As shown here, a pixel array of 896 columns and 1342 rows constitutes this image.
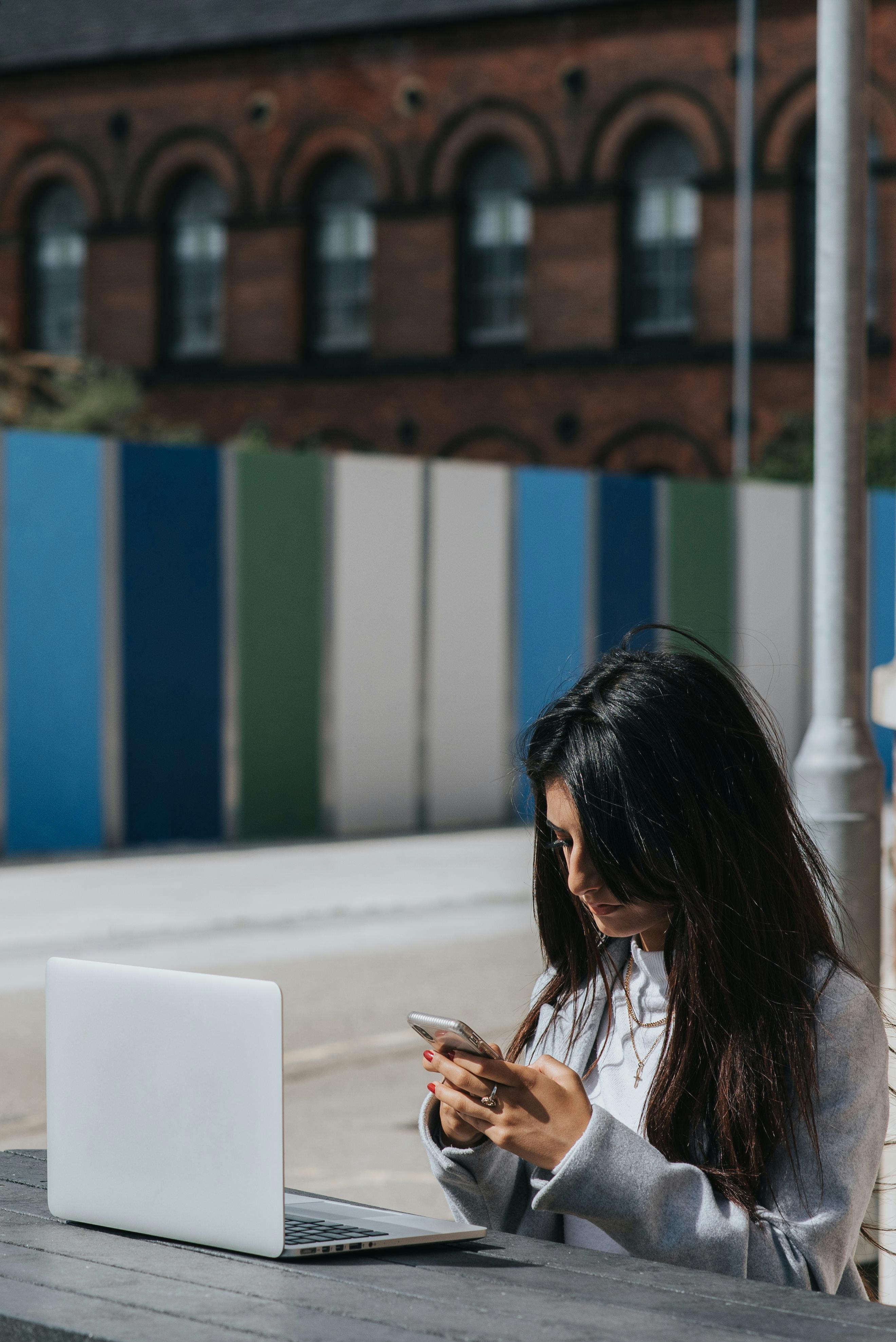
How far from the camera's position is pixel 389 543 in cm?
1594

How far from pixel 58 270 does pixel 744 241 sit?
11.3 m

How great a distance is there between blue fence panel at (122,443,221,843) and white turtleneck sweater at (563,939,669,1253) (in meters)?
11.7

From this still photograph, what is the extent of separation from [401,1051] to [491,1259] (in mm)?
5660

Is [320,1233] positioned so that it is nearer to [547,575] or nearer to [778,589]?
[547,575]

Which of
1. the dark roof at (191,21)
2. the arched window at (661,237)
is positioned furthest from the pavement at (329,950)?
the dark roof at (191,21)

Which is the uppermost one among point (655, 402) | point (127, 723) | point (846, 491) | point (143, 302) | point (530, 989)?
point (143, 302)

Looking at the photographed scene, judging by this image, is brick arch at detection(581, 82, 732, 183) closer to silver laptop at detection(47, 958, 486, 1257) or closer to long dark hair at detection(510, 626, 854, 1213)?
long dark hair at detection(510, 626, 854, 1213)

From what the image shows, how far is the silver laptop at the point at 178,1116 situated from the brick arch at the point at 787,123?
26.4m

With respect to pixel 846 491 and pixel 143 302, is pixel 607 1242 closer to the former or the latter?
pixel 846 491

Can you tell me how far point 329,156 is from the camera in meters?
30.4

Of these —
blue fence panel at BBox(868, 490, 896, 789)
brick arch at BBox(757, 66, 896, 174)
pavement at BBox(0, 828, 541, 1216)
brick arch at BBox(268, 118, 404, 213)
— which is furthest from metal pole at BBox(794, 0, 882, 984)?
brick arch at BBox(268, 118, 404, 213)

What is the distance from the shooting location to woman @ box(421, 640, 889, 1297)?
2223mm

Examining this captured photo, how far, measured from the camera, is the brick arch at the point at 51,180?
3161cm

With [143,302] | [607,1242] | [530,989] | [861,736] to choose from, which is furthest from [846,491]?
[143,302]
